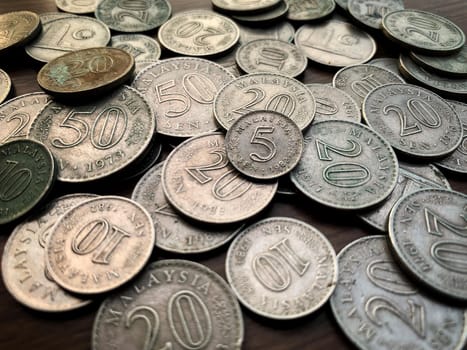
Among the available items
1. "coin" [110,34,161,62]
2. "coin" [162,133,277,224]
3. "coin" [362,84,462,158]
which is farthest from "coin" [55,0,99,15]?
"coin" [362,84,462,158]

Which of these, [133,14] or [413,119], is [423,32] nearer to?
[413,119]

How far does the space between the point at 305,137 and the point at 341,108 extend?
0.74 ft

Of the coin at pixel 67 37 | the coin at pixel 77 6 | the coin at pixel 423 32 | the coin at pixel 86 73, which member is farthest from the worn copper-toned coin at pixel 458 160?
the coin at pixel 77 6

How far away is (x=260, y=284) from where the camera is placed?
1064mm

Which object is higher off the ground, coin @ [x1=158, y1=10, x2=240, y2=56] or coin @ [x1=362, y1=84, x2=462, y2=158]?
coin @ [x1=158, y1=10, x2=240, y2=56]

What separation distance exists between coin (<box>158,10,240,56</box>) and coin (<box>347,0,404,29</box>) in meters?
0.57

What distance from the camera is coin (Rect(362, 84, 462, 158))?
138 centimetres

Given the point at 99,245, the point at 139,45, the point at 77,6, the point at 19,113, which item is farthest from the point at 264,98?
the point at 77,6

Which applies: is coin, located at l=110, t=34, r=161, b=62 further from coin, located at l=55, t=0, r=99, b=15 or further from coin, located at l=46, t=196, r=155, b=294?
coin, located at l=46, t=196, r=155, b=294

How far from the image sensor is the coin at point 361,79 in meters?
1.59

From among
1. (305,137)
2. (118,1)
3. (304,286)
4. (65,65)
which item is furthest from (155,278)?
(118,1)

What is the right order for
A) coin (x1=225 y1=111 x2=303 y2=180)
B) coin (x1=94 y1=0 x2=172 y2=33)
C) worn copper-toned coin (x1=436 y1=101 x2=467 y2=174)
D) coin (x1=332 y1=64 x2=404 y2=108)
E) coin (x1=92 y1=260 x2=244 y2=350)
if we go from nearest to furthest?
coin (x1=92 y1=260 x2=244 y2=350) < coin (x1=225 y1=111 x2=303 y2=180) < worn copper-toned coin (x1=436 y1=101 x2=467 y2=174) < coin (x1=332 y1=64 x2=404 y2=108) < coin (x1=94 y1=0 x2=172 y2=33)

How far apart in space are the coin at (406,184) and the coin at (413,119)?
0.15 feet

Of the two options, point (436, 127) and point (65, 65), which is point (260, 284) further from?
point (65, 65)
